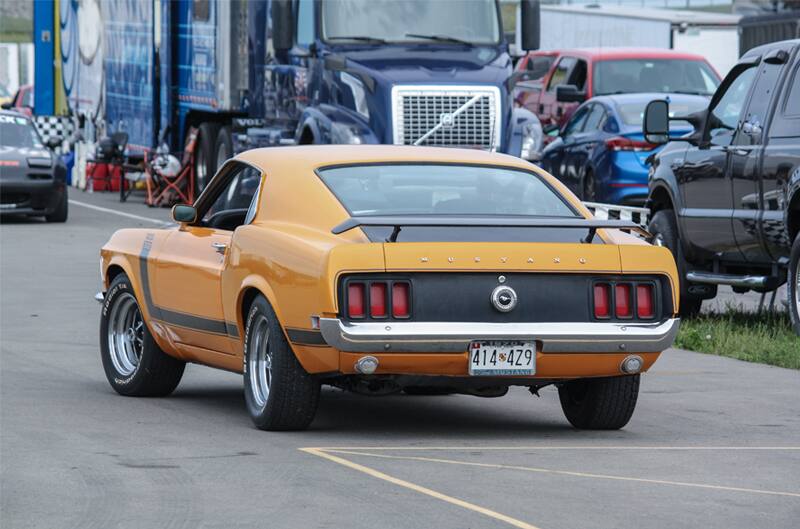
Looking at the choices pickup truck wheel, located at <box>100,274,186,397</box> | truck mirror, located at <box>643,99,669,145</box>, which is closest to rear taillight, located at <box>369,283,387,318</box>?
pickup truck wheel, located at <box>100,274,186,397</box>

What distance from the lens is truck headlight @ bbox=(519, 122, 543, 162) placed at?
22.0 m

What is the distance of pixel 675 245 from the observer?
15.2 meters

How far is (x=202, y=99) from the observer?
90.3 feet

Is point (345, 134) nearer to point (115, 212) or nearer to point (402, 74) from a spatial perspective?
point (402, 74)

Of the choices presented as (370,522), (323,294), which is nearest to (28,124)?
(323,294)

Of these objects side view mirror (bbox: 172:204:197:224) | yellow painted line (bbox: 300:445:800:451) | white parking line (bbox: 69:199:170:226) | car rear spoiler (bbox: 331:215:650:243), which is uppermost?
car rear spoiler (bbox: 331:215:650:243)

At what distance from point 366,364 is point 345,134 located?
12.2m

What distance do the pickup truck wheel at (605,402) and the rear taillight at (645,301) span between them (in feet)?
1.64

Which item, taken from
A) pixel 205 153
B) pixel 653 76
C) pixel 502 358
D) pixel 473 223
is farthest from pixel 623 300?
pixel 205 153

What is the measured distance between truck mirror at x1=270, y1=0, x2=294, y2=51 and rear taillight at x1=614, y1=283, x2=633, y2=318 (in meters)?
13.4

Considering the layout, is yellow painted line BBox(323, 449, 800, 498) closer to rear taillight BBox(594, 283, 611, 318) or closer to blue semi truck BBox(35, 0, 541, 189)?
rear taillight BBox(594, 283, 611, 318)

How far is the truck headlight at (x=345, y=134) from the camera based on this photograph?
20.6m

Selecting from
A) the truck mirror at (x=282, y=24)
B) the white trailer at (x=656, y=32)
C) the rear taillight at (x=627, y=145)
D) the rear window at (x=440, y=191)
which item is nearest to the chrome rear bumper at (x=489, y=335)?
the rear window at (x=440, y=191)

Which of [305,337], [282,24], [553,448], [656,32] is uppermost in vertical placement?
[656,32]
